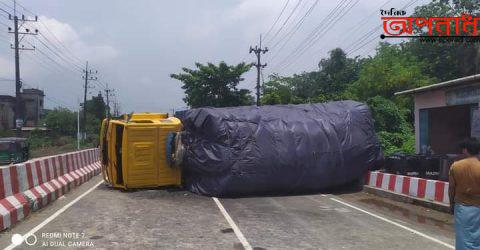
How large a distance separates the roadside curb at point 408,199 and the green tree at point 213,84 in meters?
31.1

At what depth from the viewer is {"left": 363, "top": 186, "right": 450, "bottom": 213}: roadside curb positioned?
1192 cm

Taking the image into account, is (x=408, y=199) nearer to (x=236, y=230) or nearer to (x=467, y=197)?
(x=236, y=230)

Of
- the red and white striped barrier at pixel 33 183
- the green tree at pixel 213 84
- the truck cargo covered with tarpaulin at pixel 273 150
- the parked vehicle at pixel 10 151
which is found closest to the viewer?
the red and white striped barrier at pixel 33 183

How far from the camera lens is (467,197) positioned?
618cm

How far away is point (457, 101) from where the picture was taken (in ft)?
56.1

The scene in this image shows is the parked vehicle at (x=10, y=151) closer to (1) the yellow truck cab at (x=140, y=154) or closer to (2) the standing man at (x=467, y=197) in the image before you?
(1) the yellow truck cab at (x=140, y=154)

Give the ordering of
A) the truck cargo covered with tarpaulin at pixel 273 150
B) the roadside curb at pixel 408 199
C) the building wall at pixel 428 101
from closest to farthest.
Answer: the roadside curb at pixel 408 199
the truck cargo covered with tarpaulin at pixel 273 150
the building wall at pixel 428 101

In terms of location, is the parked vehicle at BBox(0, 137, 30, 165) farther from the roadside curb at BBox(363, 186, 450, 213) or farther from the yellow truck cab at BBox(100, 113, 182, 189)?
the roadside curb at BBox(363, 186, 450, 213)

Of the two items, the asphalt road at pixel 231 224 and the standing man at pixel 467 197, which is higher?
the standing man at pixel 467 197

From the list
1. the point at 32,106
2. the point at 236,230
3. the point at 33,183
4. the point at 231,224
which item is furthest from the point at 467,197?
the point at 32,106

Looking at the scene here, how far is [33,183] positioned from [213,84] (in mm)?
34392

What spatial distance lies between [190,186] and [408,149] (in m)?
12.6

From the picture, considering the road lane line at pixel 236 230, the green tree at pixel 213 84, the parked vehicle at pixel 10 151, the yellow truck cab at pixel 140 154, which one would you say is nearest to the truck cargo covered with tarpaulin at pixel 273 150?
the yellow truck cab at pixel 140 154

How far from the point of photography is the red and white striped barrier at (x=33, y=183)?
31.8 feet
